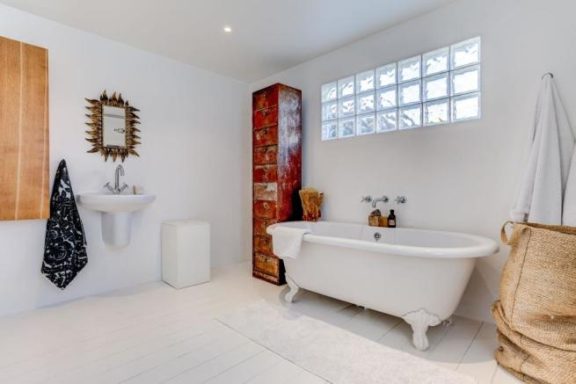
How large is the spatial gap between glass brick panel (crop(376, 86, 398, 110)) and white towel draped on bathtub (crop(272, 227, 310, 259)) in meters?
1.36

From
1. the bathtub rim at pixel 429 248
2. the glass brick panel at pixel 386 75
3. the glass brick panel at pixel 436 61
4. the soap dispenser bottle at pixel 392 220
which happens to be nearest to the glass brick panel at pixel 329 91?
the glass brick panel at pixel 386 75

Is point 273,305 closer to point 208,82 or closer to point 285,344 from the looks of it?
point 285,344

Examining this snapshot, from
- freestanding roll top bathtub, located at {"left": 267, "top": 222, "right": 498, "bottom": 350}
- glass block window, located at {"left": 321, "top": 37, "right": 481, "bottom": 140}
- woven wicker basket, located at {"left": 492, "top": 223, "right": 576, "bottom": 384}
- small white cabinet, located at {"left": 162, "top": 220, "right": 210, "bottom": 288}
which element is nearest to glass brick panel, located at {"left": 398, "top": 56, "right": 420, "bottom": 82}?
glass block window, located at {"left": 321, "top": 37, "right": 481, "bottom": 140}

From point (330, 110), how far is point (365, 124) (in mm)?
458

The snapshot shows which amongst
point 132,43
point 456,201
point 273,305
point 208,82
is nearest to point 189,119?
point 208,82

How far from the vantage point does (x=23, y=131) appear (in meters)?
2.20

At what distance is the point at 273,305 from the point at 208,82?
2610mm

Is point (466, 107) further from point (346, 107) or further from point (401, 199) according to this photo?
point (346, 107)

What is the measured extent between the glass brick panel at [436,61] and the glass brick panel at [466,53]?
0.16 ft

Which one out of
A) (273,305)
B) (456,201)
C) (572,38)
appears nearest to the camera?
(572,38)

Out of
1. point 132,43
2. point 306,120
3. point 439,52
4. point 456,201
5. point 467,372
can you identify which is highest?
point 132,43

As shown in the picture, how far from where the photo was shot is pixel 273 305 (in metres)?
2.43

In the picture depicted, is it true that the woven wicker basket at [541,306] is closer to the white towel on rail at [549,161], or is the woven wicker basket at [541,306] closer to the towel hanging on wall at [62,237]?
the white towel on rail at [549,161]

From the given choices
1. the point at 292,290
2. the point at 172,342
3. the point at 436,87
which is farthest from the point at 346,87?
the point at 172,342
